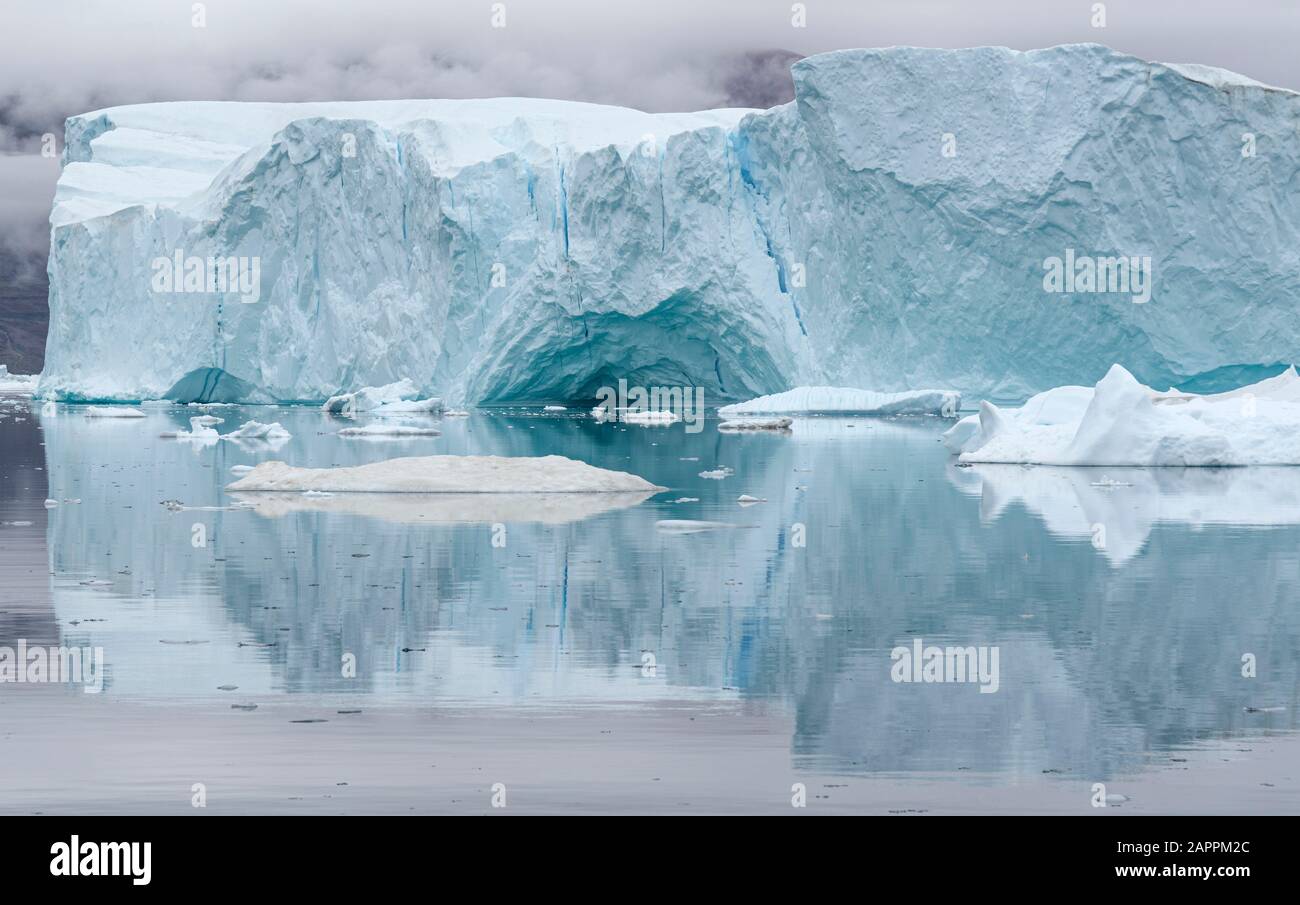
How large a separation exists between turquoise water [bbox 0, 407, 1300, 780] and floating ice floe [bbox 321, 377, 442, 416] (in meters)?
15.1

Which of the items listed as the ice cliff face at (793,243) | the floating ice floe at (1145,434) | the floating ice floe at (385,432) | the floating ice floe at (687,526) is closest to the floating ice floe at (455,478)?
the floating ice floe at (687,526)

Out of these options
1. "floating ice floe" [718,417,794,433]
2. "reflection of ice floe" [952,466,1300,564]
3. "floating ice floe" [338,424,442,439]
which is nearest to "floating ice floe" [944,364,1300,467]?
"reflection of ice floe" [952,466,1300,564]

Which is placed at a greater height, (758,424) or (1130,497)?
(1130,497)

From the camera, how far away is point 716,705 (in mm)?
4730

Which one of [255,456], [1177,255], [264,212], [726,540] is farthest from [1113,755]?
→ [264,212]

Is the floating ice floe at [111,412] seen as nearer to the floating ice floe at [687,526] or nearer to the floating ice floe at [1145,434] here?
the floating ice floe at [1145,434]

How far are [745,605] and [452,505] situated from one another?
4787 mm

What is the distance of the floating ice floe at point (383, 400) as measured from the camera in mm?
28000

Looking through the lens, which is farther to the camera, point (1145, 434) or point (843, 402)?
point (843, 402)

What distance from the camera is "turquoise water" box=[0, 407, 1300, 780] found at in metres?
4.71

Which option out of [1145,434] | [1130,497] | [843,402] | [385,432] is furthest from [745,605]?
[843,402]

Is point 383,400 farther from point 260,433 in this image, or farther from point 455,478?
point 455,478

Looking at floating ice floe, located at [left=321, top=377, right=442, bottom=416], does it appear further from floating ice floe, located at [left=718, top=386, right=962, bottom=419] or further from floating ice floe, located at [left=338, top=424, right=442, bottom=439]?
floating ice floe, located at [left=718, top=386, right=962, bottom=419]

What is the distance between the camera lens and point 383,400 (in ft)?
93.5
